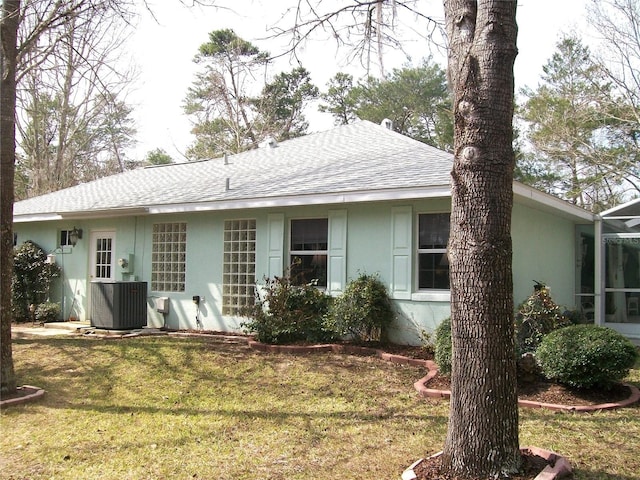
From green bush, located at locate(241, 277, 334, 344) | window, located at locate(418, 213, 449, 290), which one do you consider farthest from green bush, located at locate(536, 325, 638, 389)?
green bush, located at locate(241, 277, 334, 344)

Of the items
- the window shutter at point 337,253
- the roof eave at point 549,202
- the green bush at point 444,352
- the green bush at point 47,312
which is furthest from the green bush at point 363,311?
the green bush at point 47,312

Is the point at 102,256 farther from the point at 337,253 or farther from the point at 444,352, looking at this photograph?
the point at 444,352

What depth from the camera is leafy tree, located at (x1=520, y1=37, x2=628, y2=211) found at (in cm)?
2148

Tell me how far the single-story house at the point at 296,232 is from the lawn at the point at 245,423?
204cm

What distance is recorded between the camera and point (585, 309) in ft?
44.1

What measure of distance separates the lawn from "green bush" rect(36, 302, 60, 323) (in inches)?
200

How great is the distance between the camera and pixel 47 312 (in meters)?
13.4

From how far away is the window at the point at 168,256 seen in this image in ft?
39.9

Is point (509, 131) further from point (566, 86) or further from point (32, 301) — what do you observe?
point (566, 86)

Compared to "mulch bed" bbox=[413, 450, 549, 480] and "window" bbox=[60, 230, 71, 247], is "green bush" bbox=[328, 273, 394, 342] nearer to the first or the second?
"mulch bed" bbox=[413, 450, 549, 480]

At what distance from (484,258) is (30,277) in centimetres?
1353

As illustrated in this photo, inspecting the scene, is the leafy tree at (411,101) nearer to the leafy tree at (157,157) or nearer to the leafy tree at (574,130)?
the leafy tree at (574,130)

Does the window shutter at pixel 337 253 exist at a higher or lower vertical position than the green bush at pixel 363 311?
higher

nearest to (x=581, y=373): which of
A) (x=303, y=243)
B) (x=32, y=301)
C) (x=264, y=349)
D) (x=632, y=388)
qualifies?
(x=632, y=388)
